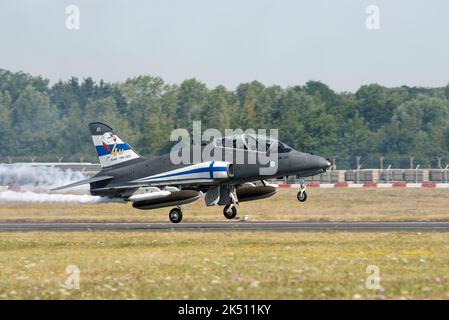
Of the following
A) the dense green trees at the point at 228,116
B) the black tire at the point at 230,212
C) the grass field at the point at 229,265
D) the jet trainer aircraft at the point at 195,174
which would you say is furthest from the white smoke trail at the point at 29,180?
the dense green trees at the point at 228,116

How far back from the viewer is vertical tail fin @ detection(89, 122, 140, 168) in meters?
38.2

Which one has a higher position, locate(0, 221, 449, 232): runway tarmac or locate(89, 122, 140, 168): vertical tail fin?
locate(89, 122, 140, 168): vertical tail fin

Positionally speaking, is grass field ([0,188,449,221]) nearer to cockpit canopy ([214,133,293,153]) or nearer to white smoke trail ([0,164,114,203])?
white smoke trail ([0,164,114,203])

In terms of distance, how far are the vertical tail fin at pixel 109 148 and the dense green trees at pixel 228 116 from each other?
1913 inches

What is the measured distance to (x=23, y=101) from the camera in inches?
A: 5955

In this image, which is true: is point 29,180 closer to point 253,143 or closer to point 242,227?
point 253,143

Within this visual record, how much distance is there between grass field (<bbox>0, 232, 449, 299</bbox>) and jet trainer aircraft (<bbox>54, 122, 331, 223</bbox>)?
761 centimetres

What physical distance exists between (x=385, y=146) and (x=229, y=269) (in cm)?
9593

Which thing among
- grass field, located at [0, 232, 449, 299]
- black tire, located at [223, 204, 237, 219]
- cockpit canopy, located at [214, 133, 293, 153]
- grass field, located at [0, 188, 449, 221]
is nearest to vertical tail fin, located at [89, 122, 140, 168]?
grass field, located at [0, 188, 449, 221]

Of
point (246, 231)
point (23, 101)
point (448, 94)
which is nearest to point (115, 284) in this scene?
point (246, 231)

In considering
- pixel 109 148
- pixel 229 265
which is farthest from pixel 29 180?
pixel 229 265

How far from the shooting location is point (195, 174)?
3594cm

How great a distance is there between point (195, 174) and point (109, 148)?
14.8 ft
